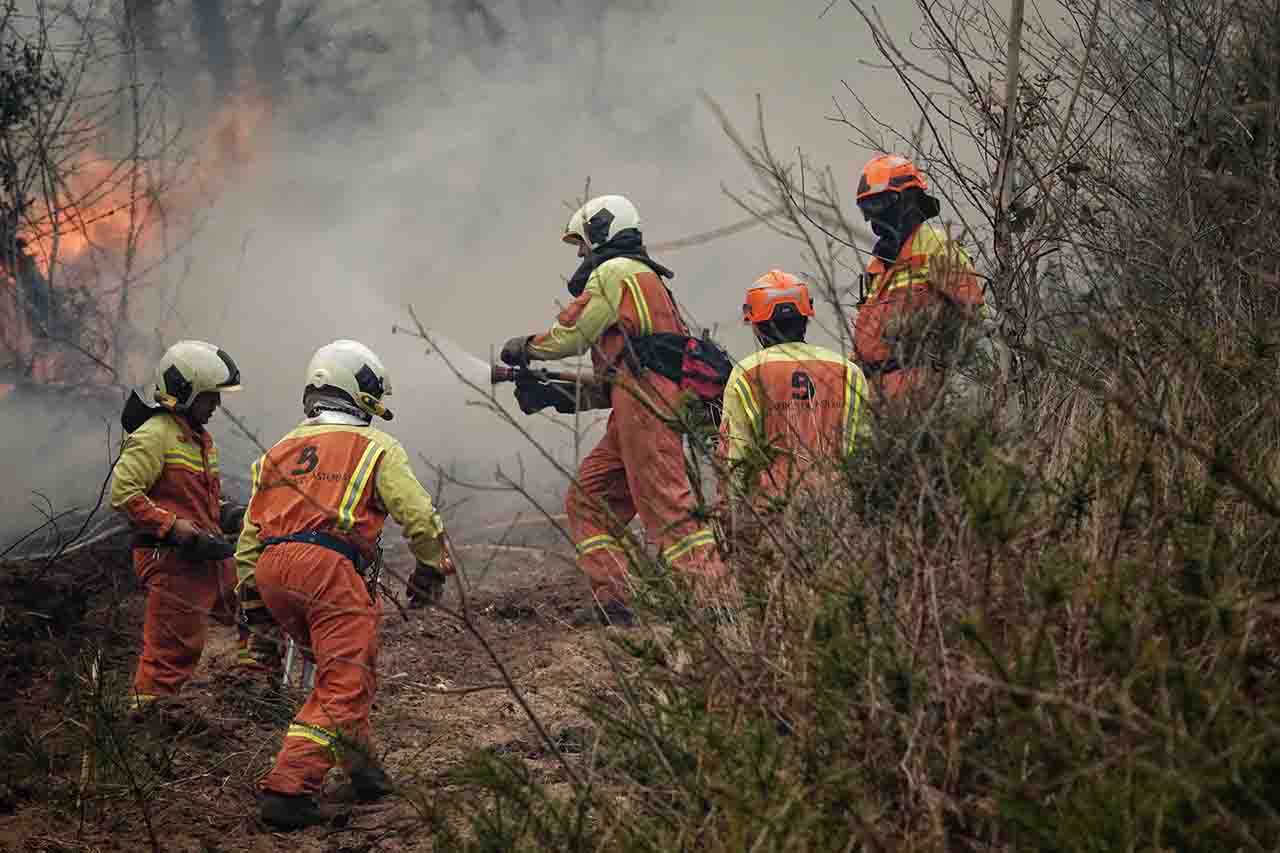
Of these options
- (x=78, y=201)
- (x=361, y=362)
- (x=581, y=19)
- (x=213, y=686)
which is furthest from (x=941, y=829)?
(x=581, y=19)

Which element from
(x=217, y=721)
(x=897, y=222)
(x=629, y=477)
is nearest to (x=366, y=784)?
(x=217, y=721)

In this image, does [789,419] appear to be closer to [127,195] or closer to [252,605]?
[252,605]

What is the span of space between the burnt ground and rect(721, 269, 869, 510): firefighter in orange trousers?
548mm

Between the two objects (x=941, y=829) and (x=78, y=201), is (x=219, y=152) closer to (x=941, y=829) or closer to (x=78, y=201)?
(x=78, y=201)

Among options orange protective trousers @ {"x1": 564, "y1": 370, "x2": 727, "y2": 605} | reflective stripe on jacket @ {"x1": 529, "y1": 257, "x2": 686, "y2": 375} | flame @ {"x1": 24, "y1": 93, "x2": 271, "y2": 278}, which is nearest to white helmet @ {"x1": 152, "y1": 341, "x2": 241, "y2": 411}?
reflective stripe on jacket @ {"x1": 529, "y1": 257, "x2": 686, "y2": 375}

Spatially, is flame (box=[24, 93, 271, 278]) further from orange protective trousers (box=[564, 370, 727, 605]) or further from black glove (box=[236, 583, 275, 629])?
black glove (box=[236, 583, 275, 629])

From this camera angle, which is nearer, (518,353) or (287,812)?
(287,812)

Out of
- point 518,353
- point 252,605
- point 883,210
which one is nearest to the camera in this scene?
point 252,605

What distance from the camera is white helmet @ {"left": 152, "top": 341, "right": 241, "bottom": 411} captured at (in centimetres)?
672

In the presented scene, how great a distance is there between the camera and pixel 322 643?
509 cm

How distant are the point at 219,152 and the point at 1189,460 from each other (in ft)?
43.9

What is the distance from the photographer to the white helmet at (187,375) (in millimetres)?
6719

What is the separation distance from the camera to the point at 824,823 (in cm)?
277

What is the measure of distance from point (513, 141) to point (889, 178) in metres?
10.6
